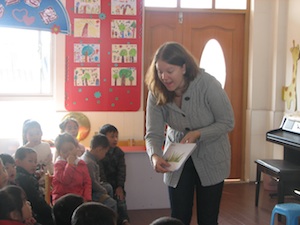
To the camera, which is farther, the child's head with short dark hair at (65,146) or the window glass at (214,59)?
the window glass at (214,59)

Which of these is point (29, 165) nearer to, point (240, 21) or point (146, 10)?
point (146, 10)

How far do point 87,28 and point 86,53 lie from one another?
0.87 feet

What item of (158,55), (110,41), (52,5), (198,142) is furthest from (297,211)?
(52,5)

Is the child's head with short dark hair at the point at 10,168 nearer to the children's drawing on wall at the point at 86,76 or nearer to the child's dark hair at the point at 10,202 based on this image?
the child's dark hair at the point at 10,202

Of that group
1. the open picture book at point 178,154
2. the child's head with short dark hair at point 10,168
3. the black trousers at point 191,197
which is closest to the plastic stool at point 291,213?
the black trousers at point 191,197

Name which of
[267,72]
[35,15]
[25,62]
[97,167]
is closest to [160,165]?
[97,167]

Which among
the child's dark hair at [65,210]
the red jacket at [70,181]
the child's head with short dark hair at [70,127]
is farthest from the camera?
the child's head with short dark hair at [70,127]

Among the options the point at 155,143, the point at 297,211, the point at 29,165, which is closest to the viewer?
the point at 155,143

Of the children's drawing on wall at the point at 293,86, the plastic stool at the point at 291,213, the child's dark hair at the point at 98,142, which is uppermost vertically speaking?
the children's drawing on wall at the point at 293,86

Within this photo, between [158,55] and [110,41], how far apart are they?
292 centimetres

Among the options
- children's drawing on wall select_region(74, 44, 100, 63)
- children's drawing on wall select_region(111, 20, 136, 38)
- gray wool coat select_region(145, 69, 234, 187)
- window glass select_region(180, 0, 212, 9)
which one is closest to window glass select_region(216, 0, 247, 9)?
window glass select_region(180, 0, 212, 9)

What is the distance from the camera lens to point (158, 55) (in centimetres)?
219

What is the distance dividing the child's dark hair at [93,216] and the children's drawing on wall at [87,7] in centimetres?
342

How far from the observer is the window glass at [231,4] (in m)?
5.50
